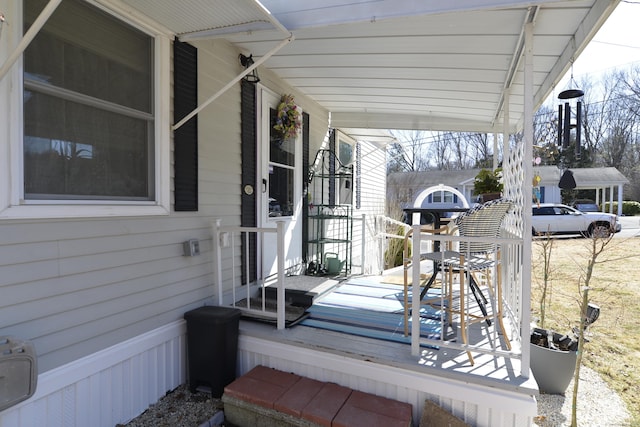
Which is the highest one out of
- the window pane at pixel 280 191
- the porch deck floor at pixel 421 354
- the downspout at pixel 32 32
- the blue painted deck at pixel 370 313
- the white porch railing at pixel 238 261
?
the downspout at pixel 32 32

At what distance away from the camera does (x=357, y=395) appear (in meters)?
2.29

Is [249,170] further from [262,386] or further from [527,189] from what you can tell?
[527,189]

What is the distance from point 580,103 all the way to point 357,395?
9.44 ft

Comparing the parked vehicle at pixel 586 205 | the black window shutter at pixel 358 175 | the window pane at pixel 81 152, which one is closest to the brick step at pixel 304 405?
the window pane at pixel 81 152

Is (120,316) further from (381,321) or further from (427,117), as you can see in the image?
(427,117)

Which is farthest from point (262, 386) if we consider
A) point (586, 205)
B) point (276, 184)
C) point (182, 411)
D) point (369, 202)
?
point (586, 205)

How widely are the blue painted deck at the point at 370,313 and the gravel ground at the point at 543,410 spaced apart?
0.92 m

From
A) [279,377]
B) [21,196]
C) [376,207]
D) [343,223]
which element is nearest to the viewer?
[21,196]

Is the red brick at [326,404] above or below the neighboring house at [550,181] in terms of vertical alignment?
below

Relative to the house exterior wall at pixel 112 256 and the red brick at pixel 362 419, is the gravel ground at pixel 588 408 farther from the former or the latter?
the house exterior wall at pixel 112 256

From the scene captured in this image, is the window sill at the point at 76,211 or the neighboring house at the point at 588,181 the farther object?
the neighboring house at the point at 588,181

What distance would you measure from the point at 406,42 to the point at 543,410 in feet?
9.96

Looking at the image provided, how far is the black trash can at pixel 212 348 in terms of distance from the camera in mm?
2564

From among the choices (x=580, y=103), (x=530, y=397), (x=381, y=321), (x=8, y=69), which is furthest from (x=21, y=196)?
(x=580, y=103)
